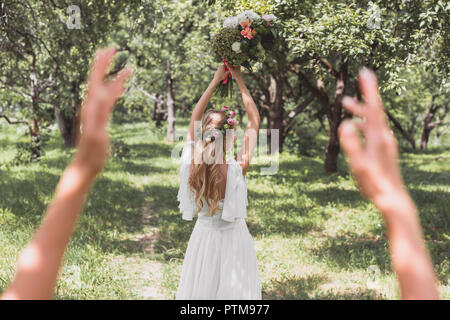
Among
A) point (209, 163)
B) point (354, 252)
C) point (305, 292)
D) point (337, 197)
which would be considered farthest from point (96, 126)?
point (337, 197)

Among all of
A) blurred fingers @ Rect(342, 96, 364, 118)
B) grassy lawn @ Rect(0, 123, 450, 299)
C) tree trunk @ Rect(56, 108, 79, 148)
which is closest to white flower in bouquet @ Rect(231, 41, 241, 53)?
blurred fingers @ Rect(342, 96, 364, 118)

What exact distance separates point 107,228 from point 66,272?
7.24 feet

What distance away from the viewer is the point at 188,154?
3.61 meters

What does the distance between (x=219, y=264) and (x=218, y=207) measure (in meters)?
0.53

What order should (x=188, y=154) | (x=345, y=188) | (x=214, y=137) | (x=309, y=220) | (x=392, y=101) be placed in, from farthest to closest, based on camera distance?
(x=392, y=101) < (x=345, y=188) < (x=309, y=220) < (x=188, y=154) < (x=214, y=137)

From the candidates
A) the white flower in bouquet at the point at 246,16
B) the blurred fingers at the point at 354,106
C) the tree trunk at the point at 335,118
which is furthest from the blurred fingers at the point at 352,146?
the tree trunk at the point at 335,118

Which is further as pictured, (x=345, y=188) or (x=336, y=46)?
(x=345, y=188)

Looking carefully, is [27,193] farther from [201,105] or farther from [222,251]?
[222,251]

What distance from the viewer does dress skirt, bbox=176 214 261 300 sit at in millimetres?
3541

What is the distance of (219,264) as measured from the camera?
3.60 meters

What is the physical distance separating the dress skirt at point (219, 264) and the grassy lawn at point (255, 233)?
82.2 inches

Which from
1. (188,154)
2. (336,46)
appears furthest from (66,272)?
(336,46)

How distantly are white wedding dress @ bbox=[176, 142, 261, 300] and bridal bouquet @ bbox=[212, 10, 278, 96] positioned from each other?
41.5 inches

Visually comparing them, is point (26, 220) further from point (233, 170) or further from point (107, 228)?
point (233, 170)
